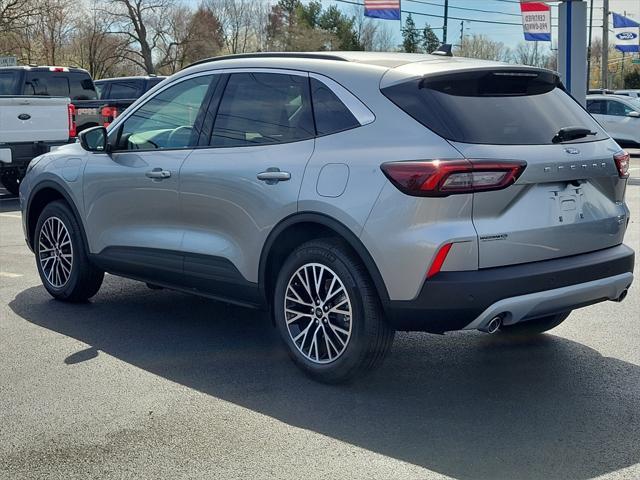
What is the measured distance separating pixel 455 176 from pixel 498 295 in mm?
629

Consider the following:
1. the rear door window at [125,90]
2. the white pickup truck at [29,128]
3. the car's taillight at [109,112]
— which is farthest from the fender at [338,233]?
the rear door window at [125,90]

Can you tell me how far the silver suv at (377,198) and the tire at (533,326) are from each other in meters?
0.02

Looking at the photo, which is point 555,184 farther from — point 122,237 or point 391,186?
point 122,237

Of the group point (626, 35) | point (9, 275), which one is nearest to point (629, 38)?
point (626, 35)

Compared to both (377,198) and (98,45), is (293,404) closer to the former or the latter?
(377,198)

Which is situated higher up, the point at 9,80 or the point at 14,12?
the point at 14,12

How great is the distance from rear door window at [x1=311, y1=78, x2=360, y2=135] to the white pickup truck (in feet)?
31.0

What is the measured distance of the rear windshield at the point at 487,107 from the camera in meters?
4.54

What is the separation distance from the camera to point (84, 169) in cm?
656

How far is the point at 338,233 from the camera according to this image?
472 centimetres

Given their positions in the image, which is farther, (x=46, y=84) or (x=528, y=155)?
(x=46, y=84)

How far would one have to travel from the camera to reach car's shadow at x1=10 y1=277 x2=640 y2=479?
402 centimetres

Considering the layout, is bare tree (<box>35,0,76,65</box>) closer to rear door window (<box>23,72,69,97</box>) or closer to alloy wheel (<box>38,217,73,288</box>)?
rear door window (<box>23,72,69,97</box>)

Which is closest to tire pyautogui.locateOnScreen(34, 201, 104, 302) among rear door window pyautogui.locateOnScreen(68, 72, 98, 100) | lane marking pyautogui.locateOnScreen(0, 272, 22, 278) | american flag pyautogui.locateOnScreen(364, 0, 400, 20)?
lane marking pyautogui.locateOnScreen(0, 272, 22, 278)
